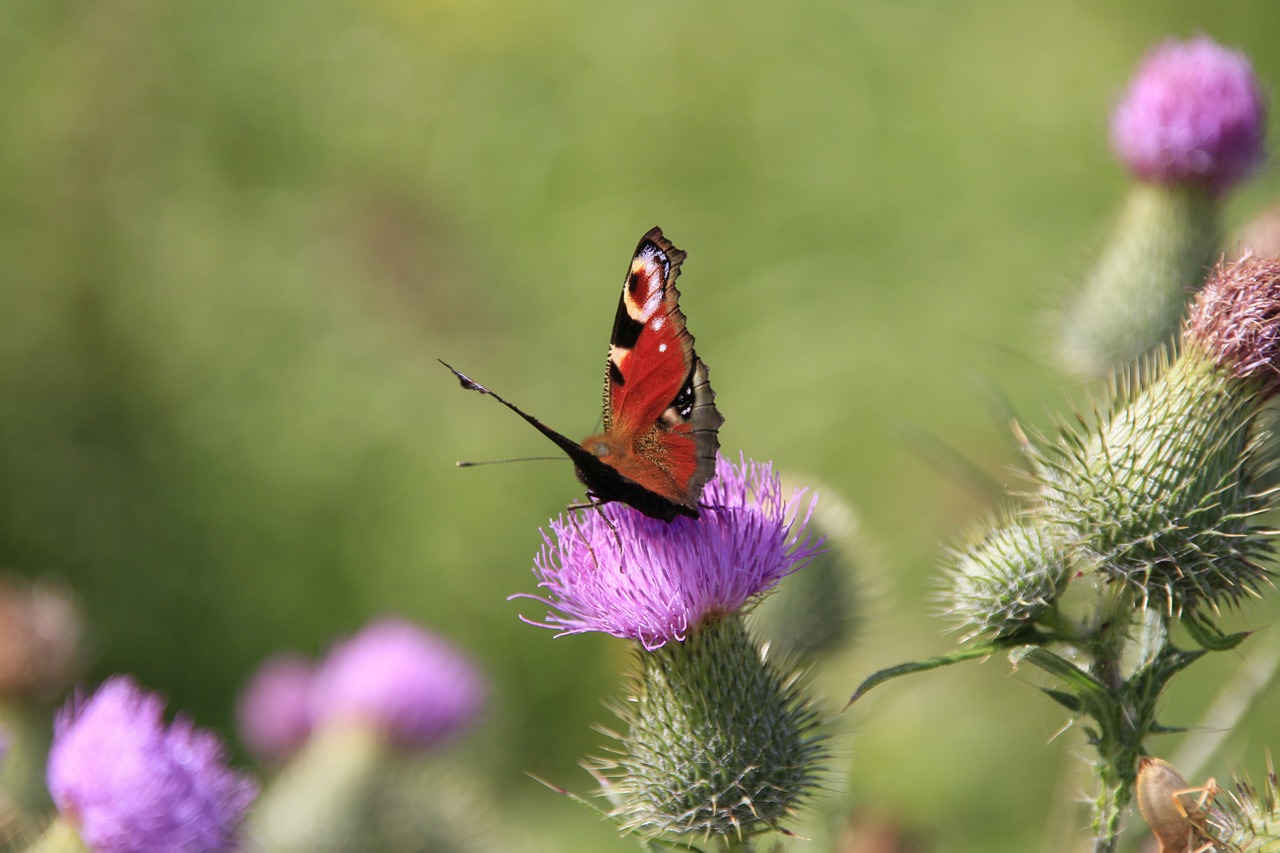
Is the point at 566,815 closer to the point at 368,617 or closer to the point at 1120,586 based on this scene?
the point at 368,617

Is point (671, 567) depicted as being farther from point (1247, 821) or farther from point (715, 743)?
point (1247, 821)

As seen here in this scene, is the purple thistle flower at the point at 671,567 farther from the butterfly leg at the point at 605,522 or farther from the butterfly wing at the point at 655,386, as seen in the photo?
the butterfly wing at the point at 655,386

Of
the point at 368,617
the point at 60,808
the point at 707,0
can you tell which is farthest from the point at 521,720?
the point at 707,0

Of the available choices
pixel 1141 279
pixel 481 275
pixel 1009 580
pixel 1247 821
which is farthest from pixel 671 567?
pixel 481 275

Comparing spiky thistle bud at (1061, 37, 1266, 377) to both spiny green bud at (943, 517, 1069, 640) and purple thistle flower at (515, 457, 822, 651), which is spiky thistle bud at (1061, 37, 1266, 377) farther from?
purple thistle flower at (515, 457, 822, 651)

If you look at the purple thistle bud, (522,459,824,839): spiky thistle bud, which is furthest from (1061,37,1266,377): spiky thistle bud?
(522,459,824,839): spiky thistle bud

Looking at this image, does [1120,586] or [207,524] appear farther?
[207,524]
